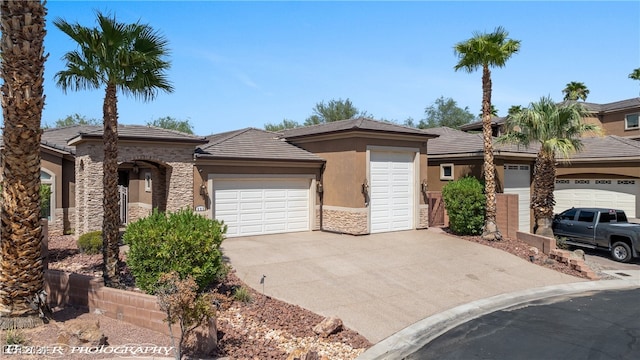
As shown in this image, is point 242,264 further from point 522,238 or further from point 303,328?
point 522,238

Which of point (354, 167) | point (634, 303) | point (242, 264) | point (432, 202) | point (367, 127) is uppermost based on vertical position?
point (367, 127)

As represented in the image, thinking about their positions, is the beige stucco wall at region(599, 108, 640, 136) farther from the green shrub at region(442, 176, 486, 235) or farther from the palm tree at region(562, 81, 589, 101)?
the green shrub at region(442, 176, 486, 235)

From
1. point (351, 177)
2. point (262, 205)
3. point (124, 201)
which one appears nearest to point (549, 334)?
point (351, 177)

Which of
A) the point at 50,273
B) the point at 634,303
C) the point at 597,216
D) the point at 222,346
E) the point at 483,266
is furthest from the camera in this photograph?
the point at 597,216

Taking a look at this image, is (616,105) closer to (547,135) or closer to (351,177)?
(547,135)

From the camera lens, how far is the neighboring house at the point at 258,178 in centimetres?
1570

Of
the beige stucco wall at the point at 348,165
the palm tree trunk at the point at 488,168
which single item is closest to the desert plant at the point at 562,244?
the palm tree trunk at the point at 488,168

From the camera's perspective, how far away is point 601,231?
55.7ft

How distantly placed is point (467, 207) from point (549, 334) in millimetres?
9567

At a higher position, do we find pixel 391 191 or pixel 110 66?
pixel 110 66

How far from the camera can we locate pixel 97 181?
48.9ft

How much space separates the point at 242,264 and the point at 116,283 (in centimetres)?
396

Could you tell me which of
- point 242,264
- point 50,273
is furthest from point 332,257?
point 50,273

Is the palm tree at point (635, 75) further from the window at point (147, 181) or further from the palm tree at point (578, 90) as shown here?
the window at point (147, 181)
